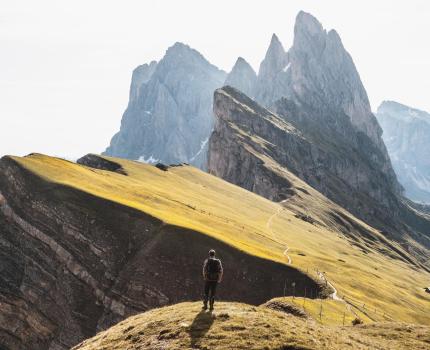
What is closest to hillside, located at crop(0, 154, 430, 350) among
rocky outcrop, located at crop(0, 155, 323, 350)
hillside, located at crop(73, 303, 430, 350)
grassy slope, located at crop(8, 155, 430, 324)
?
rocky outcrop, located at crop(0, 155, 323, 350)

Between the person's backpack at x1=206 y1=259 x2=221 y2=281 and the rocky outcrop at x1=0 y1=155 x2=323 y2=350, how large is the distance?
1847 inches

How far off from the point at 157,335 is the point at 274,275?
5654 cm

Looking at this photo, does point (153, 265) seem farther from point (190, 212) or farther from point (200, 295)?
point (190, 212)

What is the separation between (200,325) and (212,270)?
3.71 metres

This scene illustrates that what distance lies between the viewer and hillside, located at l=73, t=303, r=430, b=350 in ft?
89.4

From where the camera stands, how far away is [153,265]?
8112 cm

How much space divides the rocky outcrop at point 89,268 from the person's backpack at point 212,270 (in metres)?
46.9

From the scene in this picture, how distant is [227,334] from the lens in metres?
27.9

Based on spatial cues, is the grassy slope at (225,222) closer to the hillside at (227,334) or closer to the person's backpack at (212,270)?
the hillside at (227,334)

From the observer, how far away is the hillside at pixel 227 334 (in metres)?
27.2

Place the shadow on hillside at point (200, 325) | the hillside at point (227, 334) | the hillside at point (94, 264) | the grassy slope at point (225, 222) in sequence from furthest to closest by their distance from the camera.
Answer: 1. the grassy slope at point (225, 222)
2. the hillside at point (94, 264)
3. the shadow on hillside at point (200, 325)
4. the hillside at point (227, 334)

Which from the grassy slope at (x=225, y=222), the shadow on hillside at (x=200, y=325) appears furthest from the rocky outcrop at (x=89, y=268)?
the shadow on hillside at (x=200, y=325)

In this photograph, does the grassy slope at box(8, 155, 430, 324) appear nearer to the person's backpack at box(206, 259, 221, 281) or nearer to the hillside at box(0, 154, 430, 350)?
the hillside at box(0, 154, 430, 350)

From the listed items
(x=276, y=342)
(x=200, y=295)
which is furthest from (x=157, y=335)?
(x=200, y=295)
